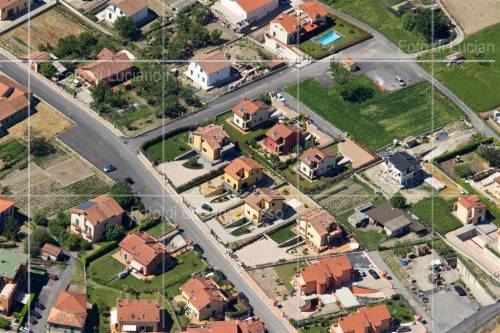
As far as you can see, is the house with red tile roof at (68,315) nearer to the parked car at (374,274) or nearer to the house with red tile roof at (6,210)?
the house with red tile roof at (6,210)

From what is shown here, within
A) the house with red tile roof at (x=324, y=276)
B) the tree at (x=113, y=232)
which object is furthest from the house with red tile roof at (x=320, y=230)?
the tree at (x=113, y=232)

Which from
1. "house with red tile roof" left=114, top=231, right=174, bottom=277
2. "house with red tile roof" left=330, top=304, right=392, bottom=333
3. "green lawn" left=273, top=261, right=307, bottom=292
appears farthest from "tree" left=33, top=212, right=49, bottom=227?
"house with red tile roof" left=330, top=304, right=392, bottom=333

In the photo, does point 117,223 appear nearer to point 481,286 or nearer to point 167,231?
point 167,231

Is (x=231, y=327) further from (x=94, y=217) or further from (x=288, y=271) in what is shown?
(x=94, y=217)

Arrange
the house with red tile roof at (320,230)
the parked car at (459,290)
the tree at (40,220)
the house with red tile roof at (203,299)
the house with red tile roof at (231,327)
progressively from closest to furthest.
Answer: the house with red tile roof at (231,327) < the house with red tile roof at (203,299) < the parked car at (459,290) < the house with red tile roof at (320,230) < the tree at (40,220)

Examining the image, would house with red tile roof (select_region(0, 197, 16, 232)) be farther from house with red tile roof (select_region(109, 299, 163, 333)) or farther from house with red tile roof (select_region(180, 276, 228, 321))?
house with red tile roof (select_region(180, 276, 228, 321))

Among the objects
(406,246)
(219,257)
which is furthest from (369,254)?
(219,257)

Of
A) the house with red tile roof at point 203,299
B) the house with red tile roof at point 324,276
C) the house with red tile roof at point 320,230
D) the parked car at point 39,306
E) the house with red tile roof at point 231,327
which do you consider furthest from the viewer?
the house with red tile roof at point 320,230
